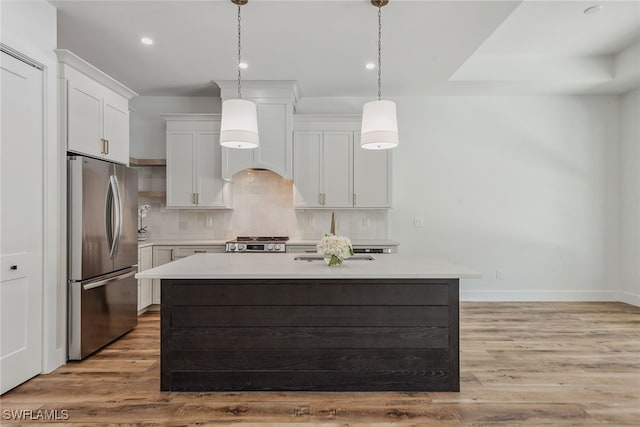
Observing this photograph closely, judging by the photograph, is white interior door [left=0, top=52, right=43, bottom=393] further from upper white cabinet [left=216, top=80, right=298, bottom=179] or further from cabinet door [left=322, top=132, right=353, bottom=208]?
cabinet door [left=322, top=132, right=353, bottom=208]

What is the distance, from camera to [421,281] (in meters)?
2.52

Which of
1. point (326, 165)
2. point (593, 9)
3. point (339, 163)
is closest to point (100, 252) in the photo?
point (326, 165)

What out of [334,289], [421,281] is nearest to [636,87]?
[421,281]

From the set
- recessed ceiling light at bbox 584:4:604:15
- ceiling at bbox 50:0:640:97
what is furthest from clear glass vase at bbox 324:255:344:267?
recessed ceiling light at bbox 584:4:604:15

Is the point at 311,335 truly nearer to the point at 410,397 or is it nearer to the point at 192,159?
the point at 410,397

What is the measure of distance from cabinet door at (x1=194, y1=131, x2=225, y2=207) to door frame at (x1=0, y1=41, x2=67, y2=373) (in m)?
1.84

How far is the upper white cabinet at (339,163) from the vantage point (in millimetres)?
4758

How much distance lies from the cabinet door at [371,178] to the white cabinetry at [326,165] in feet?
0.25

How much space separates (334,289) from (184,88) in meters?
3.51

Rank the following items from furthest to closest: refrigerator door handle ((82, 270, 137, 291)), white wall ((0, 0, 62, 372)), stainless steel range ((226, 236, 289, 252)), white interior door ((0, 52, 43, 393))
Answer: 1. stainless steel range ((226, 236, 289, 252))
2. refrigerator door handle ((82, 270, 137, 291))
3. white wall ((0, 0, 62, 372))
4. white interior door ((0, 52, 43, 393))

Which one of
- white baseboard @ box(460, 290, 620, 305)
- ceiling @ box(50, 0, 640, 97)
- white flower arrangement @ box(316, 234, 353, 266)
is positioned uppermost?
ceiling @ box(50, 0, 640, 97)

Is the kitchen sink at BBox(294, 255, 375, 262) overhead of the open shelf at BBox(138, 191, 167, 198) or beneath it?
beneath

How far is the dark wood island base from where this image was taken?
2.53m

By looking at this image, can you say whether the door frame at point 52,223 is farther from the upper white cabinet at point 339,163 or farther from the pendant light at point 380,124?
the upper white cabinet at point 339,163
